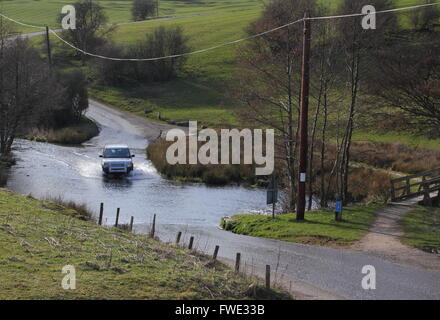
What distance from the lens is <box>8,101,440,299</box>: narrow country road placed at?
1601 cm

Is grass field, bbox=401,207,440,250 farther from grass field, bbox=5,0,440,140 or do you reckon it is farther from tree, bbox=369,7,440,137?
grass field, bbox=5,0,440,140

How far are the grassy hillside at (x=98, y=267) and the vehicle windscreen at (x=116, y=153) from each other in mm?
22584

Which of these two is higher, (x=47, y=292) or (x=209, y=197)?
(x=47, y=292)

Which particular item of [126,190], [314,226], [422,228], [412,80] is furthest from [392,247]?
[126,190]

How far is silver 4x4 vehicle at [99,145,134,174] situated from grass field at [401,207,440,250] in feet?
65.2

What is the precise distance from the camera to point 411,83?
2678cm

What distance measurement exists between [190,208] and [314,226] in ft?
32.6

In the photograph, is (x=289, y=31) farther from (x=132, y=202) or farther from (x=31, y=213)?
(x=31, y=213)

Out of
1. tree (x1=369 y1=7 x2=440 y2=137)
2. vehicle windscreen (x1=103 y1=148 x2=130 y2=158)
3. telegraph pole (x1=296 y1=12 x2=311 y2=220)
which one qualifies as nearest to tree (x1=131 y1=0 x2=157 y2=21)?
vehicle windscreen (x1=103 y1=148 x2=130 y2=158)

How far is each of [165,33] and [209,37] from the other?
16.9 metres

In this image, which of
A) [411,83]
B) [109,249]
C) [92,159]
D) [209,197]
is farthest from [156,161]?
[109,249]

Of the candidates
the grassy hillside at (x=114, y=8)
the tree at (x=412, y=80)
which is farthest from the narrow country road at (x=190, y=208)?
the grassy hillside at (x=114, y=8)

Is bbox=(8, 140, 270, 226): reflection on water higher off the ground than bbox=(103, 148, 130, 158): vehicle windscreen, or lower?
lower

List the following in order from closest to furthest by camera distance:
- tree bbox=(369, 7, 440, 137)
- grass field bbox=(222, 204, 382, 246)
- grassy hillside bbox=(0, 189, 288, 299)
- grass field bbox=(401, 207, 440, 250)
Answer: grassy hillside bbox=(0, 189, 288, 299), grass field bbox=(401, 207, 440, 250), grass field bbox=(222, 204, 382, 246), tree bbox=(369, 7, 440, 137)
